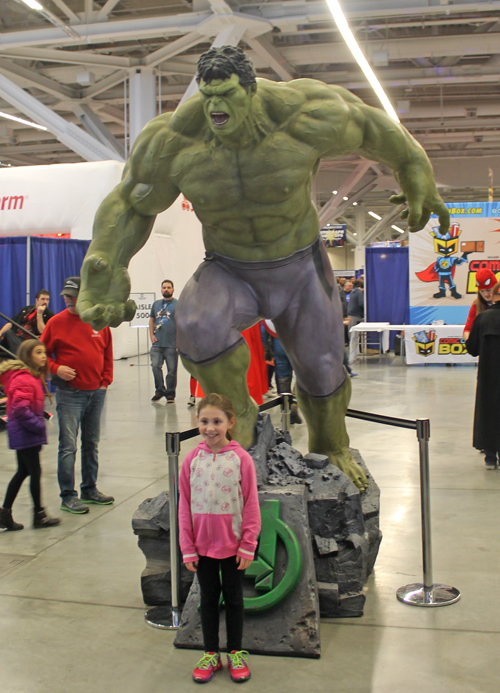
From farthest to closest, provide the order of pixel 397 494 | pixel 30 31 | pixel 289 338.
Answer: pixel 30 31
pixel 397 494
pixel 289 338

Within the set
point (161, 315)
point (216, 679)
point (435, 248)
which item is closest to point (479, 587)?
point (216, 679)

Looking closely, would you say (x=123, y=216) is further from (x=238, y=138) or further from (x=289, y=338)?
(x=289, y=338)

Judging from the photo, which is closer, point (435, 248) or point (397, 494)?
point (397, 494)

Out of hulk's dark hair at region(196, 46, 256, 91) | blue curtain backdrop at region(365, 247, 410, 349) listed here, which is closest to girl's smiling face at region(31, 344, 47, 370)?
hulk's dark hair at region(196, 46, 256, 91)

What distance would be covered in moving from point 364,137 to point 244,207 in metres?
0.62

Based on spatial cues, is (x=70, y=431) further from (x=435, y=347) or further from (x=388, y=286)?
(x=388, y=286)

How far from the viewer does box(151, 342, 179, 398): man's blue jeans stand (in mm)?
8625

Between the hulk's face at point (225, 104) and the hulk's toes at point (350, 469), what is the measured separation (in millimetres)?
1620

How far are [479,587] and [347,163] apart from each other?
19202 millimetres

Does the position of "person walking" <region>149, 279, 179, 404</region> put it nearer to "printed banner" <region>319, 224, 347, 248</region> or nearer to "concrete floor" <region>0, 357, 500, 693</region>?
"concrete floor" <region>0, 357, 500, 693</region>

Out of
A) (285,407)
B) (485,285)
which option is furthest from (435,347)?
(285,407)

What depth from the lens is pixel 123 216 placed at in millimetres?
2828

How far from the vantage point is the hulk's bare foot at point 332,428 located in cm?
320

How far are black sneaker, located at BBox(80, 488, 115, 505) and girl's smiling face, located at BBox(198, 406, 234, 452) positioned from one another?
2363mm
